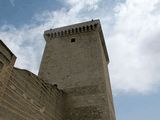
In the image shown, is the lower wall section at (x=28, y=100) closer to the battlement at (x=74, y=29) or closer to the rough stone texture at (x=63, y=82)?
the rough stone texture at (x=63, y=82)

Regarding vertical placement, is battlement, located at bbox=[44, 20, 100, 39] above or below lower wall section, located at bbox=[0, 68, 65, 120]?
above

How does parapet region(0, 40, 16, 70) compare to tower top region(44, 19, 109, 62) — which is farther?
tower top region(44, 19, 109, 62)

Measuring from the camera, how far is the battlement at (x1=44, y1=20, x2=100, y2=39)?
14.1m

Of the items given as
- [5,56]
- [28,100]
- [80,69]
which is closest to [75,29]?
[80,69]

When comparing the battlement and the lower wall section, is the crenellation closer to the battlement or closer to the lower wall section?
the battlement

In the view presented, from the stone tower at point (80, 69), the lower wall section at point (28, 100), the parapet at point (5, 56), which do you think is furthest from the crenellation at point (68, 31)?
the parapet at point (5, 56)

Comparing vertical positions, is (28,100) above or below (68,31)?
below

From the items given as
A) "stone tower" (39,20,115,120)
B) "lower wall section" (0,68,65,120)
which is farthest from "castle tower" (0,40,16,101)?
"stone tower" (39,20,115,120)

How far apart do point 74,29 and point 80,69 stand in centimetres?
402

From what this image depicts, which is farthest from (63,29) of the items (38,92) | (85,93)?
(38,92)

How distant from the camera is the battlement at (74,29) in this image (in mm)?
14086

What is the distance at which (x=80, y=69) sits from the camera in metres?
11.8

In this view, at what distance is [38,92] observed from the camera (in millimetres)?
7879

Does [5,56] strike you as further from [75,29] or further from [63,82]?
[75,29]
